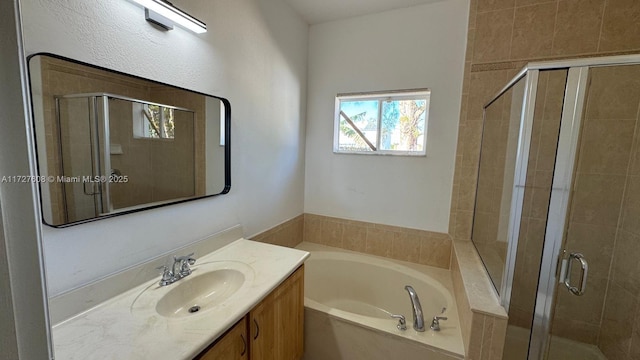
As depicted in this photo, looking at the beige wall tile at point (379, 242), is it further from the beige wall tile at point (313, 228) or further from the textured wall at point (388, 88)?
the beige wall tile at point (313, 228)

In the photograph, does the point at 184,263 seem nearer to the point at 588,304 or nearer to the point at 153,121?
the point at 153,121

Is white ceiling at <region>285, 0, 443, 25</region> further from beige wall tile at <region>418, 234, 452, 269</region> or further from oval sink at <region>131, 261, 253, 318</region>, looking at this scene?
oval sink at <region>131, 261, 253, 318</region>

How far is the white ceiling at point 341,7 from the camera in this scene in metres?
2.12

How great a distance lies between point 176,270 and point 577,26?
9.63 ft

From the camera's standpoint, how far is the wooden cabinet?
1038 millimetres

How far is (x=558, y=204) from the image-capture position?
131 cm

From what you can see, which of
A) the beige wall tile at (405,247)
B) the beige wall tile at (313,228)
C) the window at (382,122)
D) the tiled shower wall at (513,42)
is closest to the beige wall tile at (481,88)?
the tiled shower wall at (513,42)

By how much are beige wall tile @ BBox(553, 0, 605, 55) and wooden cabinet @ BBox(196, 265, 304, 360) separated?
2.36 meters

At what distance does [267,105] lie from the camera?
2039mm

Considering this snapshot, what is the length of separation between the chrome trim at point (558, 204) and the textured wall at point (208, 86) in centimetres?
181

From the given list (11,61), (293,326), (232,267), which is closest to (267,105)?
(232,267)

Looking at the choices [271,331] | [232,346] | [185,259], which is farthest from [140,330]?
[271,331]

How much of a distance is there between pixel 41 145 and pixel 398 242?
7.86 ft

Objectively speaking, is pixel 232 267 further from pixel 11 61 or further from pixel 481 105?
pixel 481 105
